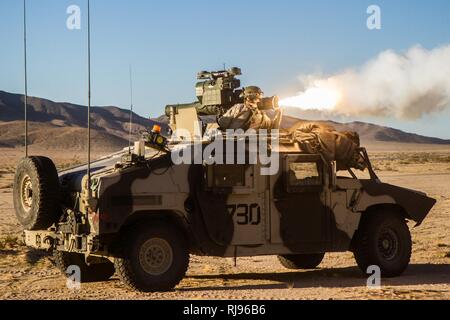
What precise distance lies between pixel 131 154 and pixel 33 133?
136121mm

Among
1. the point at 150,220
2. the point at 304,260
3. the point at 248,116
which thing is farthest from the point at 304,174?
the point at 150,220

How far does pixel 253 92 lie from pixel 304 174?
4.73ft

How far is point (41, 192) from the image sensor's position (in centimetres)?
1105

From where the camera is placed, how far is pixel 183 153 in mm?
11344

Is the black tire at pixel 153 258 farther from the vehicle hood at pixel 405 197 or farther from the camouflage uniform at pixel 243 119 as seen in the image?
the vehicle hood at pixel 405 197

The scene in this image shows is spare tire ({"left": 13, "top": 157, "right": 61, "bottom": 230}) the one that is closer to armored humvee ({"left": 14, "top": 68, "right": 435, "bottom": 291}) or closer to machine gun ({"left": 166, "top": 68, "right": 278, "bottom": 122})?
armored humvee ({"left": 14, "top": 68, "right": 435, "bottom": 291})

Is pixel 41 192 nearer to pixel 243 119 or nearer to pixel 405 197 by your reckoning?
pixel 243 119

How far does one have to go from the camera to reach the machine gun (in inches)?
523

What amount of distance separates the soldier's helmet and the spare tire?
120 inches

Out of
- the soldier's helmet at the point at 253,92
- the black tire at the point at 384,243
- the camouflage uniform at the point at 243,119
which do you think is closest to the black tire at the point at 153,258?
the camouflage uniform at the point at 243,119

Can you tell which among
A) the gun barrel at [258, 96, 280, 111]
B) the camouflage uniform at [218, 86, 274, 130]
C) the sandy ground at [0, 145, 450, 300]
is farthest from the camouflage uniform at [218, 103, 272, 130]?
the sandy ground at [0, 145, 450, 300]

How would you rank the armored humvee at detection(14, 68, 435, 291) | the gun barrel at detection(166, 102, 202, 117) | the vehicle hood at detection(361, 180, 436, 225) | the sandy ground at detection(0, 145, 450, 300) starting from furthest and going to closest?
the gun barrel at detection(166, 102, 202, 117) → the vehicle hood at detection(361, 180, 436, 225) → the armored humvee at detection(14, 68, 435, 291) → the sandy ground at detection(0, 145, 450, 300)
